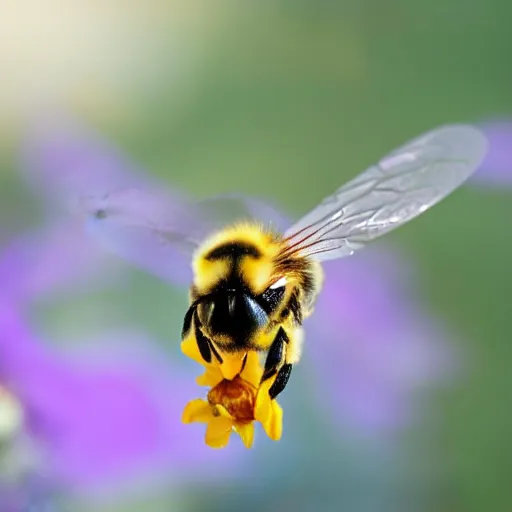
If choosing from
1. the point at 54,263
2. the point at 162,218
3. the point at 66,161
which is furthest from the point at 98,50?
the point at 162,218

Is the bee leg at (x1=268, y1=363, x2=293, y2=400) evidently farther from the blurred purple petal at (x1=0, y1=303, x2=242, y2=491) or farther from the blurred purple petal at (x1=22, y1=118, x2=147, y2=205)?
the blurred purple petal at (x1=22, y1=118, x2=147, y2=205)

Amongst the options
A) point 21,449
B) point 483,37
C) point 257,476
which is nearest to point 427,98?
point 483,37

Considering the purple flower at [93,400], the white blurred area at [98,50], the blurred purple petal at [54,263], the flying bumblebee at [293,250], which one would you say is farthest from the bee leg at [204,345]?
the white blurred area at [98,50]

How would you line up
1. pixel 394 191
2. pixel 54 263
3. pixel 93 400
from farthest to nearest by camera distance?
1. pixel 54 263
2. pixel 93 400
3. pixel 394 191

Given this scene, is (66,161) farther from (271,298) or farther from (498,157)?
(271,298)

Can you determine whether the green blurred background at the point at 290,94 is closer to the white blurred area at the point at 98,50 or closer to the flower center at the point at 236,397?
the white blurred area at the point at 98,50

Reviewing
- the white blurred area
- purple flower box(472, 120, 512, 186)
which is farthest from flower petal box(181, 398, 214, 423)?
the white blurred area

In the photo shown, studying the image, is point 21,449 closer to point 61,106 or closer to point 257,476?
point 257,476
